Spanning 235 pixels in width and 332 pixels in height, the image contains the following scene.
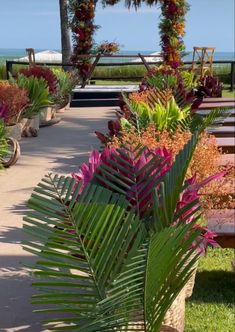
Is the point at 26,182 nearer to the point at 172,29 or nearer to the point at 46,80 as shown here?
the point at 46,80

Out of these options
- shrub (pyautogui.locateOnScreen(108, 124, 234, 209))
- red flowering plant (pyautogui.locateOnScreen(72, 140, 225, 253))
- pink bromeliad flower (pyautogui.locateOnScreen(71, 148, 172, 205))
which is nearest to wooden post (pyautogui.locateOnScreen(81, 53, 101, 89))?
shrub (pyautogui.locateOnScreen(108, 124, 234, 209))

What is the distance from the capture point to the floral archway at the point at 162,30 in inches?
656

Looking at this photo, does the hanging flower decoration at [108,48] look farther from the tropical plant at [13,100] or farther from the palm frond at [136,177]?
the palm frond at [136,177]

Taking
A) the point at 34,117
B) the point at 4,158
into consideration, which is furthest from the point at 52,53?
the point at 4,158

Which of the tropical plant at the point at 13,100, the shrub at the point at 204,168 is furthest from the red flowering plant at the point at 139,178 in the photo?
the tropical plant at the point at 13,100

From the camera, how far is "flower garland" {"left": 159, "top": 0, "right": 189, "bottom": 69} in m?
16.6

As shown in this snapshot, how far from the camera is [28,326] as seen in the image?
347cm

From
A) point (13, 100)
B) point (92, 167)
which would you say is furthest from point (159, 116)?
point (13, 100)

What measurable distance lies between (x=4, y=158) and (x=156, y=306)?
20.9ft

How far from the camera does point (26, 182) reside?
7.39 m

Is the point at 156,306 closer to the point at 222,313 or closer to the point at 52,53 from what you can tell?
the point at 222,313

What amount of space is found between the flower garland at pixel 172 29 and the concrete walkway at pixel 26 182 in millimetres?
2103

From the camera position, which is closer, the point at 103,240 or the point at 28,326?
the point at 103,240

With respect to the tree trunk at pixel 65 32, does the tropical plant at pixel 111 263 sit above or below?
below
